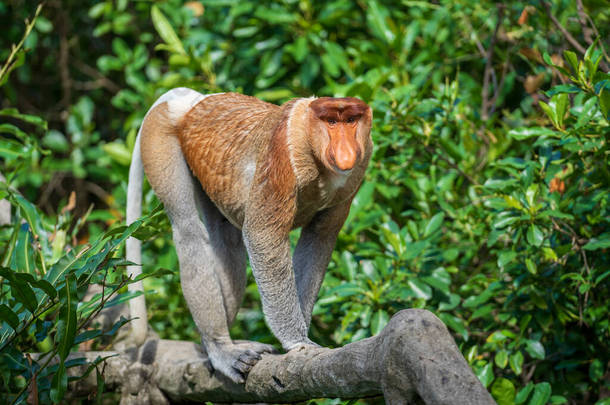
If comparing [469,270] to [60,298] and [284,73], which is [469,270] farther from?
[60,298]

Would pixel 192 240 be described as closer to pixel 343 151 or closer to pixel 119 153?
pixel 343 151

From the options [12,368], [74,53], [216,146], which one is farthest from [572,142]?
[74,53]

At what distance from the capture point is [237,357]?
267 centimetres

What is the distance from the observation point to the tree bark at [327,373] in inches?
63.4

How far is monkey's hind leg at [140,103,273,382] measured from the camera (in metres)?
2.85

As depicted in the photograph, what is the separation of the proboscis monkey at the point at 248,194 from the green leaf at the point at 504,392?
754 millimetres

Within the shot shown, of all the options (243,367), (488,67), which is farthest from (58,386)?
→ (488,67)

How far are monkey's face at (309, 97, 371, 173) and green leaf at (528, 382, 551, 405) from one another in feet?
3.75

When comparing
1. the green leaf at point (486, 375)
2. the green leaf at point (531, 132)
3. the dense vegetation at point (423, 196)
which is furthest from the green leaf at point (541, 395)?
the green leaf at point (531, 132)

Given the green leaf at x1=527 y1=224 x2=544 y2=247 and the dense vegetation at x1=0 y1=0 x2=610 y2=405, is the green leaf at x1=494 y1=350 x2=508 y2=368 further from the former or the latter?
the green leaf at x1=527 y1=224 x2=544 y2=247

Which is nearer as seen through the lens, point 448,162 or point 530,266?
point 530,266

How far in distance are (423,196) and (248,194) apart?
1347mm

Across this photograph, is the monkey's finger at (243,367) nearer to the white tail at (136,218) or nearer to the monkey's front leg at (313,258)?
the monkey's front leg at (313,258)

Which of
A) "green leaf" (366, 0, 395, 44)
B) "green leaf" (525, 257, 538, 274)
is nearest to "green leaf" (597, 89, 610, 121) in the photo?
"green leaf" (525, 257, 538, 274)
